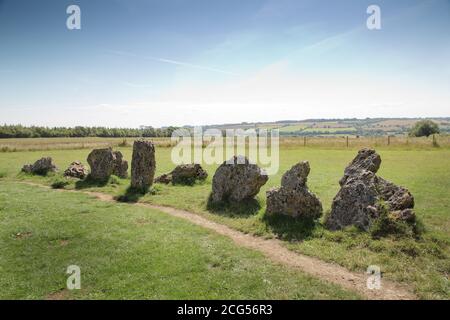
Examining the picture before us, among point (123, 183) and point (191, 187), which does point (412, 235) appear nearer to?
point (191, 187)

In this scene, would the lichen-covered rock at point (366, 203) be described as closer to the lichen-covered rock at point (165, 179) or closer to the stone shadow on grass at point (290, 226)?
the stone shadow on grass at point (290, 226)

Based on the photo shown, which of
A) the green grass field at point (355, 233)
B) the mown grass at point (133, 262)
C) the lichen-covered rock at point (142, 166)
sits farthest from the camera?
the lichen-covered rock at point (142, 166)

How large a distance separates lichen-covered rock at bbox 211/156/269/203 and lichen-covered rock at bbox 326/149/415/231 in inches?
179

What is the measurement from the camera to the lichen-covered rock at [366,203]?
11.6m

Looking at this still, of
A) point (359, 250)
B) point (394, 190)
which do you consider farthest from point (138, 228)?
point (394, 190)

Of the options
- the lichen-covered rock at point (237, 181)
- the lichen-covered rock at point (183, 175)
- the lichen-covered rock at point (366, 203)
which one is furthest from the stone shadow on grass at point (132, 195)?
the lichen-covered rock at point (366, 203)

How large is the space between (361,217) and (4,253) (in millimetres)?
12029

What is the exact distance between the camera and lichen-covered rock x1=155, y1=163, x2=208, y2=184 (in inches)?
876

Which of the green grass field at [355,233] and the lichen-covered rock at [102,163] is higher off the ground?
the lichen-covered rock at [102,163]

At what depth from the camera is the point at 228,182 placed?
16.9 metres

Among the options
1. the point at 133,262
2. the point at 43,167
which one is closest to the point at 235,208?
the point at 133,262

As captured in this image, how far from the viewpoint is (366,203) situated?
11953 mm

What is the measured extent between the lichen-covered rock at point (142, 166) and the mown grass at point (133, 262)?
514 centimetres
